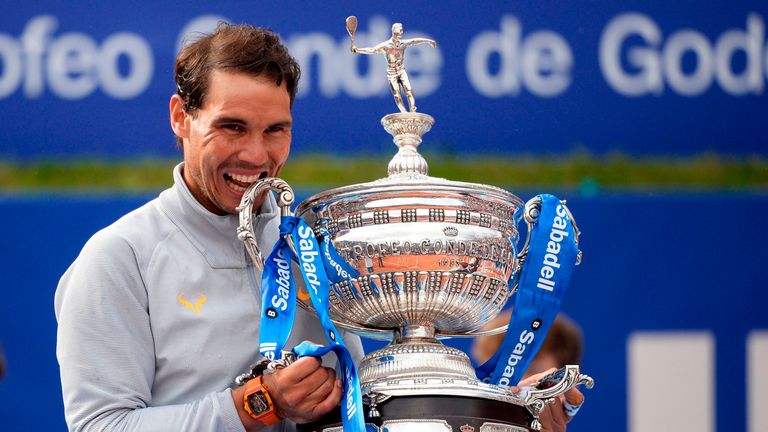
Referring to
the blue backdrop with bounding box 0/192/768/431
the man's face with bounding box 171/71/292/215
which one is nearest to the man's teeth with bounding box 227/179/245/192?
the man's face with bounding box 171/71/292/215

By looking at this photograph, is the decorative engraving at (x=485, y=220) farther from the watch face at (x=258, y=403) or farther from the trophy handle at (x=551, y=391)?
the watch face at (x=258, y=403)

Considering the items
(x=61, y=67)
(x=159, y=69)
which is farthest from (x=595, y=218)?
(x=61, y=67)

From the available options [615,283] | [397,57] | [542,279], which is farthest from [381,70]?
[542,279]

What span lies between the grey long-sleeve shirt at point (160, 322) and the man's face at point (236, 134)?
62 mm

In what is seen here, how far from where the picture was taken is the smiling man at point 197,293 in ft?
7.02

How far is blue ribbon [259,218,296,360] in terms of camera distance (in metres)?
2.15

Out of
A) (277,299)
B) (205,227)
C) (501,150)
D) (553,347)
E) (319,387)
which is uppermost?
(501,150)

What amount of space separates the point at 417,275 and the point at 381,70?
213 centimetres

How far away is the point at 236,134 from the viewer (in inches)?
90.4

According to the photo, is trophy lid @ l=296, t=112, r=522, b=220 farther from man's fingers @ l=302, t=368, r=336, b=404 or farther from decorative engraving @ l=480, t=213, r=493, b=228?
man's fingers @ l=302, t=368, r=336, b=404

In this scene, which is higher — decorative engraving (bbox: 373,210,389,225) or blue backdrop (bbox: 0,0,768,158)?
blue backdrop (bbox: 0,0,768,158)

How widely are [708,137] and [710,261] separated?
401 mm

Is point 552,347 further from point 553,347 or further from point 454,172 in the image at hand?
point 454,172

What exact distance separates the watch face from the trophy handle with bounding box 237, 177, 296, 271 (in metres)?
0.23
